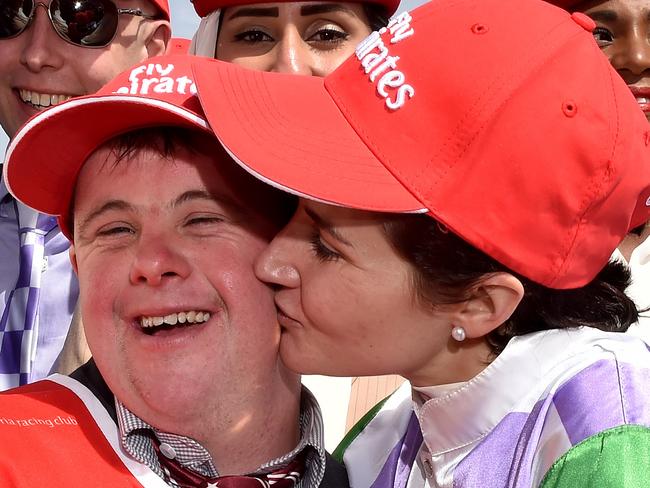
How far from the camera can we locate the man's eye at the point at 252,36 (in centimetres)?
337

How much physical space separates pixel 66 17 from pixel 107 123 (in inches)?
63.9

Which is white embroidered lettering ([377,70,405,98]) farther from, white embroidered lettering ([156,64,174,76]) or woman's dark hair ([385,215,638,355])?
white embroidered lettering ([156,64,174,76])

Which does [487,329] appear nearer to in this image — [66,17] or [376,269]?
[376,269]

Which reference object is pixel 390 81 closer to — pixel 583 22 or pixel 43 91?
pixel 583 22

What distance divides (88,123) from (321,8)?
1457mm

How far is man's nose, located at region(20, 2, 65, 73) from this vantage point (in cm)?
351

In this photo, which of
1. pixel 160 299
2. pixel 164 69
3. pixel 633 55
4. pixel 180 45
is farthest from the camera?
pixel 180 45

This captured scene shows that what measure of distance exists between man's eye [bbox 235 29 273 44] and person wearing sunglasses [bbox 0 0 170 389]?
0.55m

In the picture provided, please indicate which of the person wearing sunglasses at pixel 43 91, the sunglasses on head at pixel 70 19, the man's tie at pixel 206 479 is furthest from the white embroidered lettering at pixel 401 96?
the sunglasses on head at pixel 70 19

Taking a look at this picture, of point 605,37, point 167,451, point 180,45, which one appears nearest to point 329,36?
point 605,37

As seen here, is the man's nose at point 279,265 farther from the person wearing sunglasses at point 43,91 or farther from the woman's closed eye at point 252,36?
the woman's closed eye at point 252,36

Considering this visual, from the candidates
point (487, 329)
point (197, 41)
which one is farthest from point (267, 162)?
point (197, 41)

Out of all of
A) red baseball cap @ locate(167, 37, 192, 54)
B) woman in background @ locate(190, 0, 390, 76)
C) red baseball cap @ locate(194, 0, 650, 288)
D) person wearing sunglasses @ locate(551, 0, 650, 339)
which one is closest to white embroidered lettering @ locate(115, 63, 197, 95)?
red baseball cap @ locate(194, 0, 650, 288)

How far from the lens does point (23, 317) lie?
130 inches
